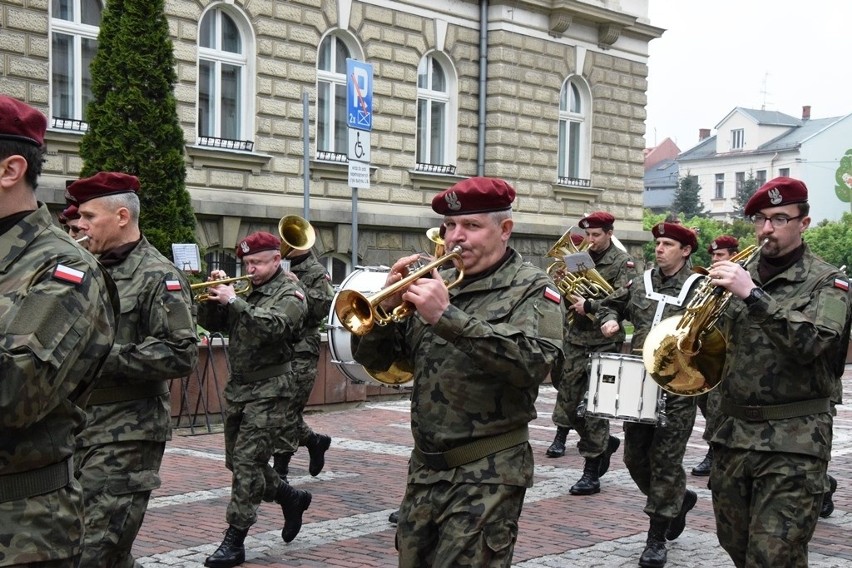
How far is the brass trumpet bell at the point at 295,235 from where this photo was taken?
10969 millimetres

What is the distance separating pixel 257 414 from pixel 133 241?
7.71ft

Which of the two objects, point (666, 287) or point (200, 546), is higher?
point (666, 287)

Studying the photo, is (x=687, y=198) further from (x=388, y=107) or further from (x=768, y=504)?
(x=768, y=504)

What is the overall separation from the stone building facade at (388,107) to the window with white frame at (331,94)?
3 centimetres

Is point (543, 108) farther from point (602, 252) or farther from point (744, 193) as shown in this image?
point (744, 193)

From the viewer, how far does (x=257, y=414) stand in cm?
812

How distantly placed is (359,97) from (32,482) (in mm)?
11063

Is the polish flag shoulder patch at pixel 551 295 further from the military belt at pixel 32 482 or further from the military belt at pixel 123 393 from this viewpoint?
the military belt at pixel 32 482

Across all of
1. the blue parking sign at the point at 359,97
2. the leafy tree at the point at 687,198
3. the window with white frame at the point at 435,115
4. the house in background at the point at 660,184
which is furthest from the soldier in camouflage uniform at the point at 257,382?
the house in background at the point at 660,184

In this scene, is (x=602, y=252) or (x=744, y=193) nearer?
(x=602, y=252)

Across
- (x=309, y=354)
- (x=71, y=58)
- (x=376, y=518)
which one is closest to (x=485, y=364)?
(x=376, y=518)

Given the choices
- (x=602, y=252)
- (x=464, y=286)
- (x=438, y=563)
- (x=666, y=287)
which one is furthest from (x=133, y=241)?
(x=602, y=252)

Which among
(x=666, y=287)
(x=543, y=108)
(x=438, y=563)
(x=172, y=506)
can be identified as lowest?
(x=172, y=506)

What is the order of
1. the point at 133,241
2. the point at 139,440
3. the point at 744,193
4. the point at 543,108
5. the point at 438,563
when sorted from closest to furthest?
1. the point at 438,563
2. the point at 139,440
3. the point at 133,241
4. the point at 543,108
5. the point at 744,193
